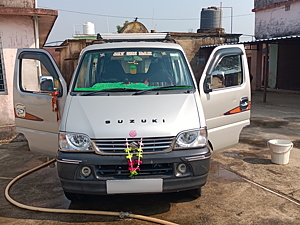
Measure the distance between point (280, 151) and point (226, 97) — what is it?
1583 millimetres

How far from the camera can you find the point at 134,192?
318 cm

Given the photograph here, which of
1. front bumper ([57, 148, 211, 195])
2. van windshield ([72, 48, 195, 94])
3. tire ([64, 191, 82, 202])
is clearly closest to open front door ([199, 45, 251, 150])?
van windshield ([72, 48, 195, 94])

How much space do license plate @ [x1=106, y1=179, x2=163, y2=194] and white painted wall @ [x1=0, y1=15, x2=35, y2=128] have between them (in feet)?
16.7

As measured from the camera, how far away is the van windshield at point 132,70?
3.99 m

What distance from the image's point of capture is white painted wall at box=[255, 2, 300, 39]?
15.6 metres

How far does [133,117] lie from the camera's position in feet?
10.9

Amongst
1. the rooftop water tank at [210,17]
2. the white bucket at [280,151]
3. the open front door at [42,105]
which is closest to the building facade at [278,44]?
the rooftop water tank at [210,17]

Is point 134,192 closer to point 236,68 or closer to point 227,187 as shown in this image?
point 227,187

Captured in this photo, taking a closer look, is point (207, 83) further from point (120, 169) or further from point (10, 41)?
point (10, 41)

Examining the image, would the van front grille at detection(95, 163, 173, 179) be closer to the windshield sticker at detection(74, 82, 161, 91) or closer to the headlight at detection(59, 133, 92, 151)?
the headlight at detection(59, 133, 92, 151)

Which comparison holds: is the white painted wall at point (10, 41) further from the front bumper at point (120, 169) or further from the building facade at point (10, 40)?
the front bumper at point (120, 169)

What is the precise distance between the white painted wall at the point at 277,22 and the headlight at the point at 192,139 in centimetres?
1462

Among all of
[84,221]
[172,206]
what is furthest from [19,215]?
[172,206]

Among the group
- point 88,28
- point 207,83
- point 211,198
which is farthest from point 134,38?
point 88,28
